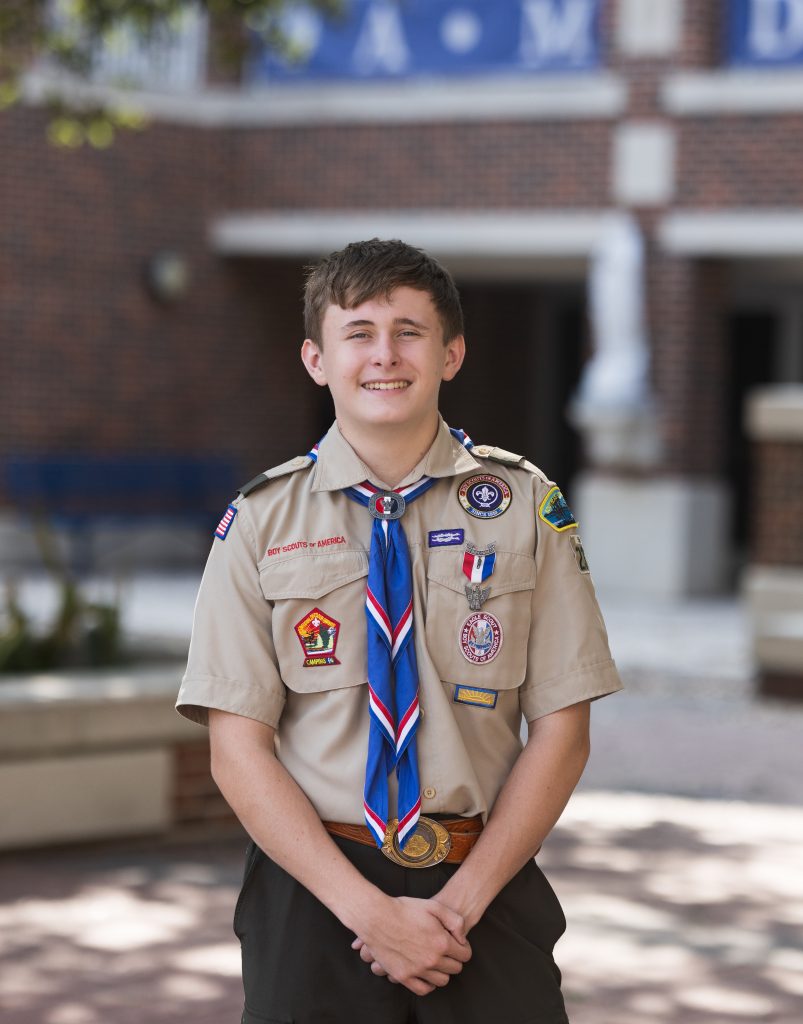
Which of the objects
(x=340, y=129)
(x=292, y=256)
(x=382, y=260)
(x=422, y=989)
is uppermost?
(x=340, y=129)

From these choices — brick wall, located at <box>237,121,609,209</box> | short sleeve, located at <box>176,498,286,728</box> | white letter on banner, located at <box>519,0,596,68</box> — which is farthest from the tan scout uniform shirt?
white letter on banner, located at <box>519,0,596,68</box>

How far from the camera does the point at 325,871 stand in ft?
7.82

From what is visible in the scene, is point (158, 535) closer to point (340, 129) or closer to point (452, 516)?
point (340, 129)

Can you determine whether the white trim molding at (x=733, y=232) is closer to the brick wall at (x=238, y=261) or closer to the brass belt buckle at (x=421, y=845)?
the brick wall at (x=238, y=261)

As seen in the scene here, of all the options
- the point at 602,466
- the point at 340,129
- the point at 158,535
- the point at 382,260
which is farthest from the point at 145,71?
the point at 382,260

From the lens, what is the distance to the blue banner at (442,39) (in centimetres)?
1505

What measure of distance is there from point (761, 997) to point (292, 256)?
42.4 feet

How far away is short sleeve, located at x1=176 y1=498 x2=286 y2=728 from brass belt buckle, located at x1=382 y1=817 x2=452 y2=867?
0.24m

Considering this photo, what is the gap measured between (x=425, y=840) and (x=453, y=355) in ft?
2.38

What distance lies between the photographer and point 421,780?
2.44m

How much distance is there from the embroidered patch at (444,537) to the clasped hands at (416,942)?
505 millimetres

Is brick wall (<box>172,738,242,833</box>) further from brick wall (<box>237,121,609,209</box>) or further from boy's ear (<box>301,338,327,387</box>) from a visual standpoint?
brick wall (<box>237,121,609,209</box>)

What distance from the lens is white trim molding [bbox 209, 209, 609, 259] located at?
50.1 feet

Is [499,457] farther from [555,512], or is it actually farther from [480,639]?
[480,639]
